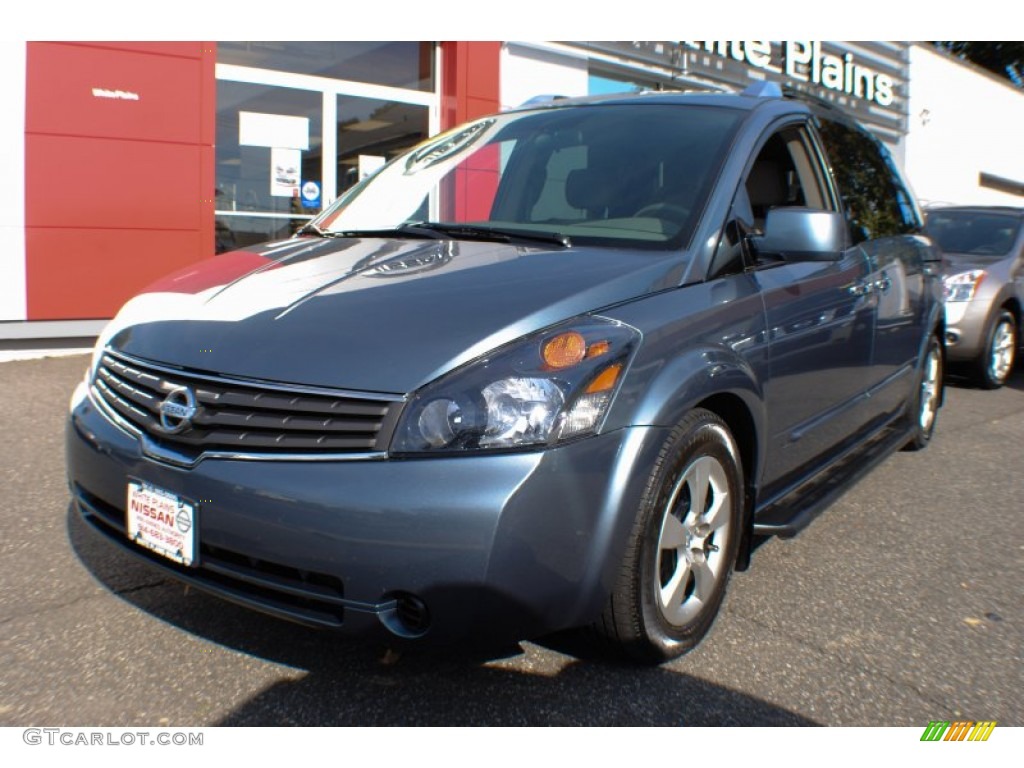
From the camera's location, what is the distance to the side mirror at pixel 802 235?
9.41 feet

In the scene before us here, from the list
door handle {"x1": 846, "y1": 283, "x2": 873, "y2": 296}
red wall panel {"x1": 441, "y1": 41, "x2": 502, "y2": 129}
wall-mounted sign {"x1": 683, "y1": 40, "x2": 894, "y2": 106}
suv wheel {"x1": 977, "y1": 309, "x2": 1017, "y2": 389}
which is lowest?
suv wheel {"x1": 977, "y1": 309, "x2": 1017, "y2": 389}

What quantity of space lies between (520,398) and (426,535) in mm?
381

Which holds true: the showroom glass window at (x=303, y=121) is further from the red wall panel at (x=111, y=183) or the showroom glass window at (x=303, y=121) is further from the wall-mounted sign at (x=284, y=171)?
the red wall panel at (x=111, y=183)

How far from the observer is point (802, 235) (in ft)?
9.44

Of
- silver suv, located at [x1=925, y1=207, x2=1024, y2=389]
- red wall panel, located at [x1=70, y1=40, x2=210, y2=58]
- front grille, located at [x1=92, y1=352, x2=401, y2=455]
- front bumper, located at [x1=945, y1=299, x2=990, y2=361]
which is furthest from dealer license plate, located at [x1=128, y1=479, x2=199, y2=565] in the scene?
front bumper, located at [x1=945, y1=299, x2=990, y2=361]

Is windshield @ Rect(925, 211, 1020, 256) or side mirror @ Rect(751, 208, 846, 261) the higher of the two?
windshield @ Rect(925, 211, 1020, 256)

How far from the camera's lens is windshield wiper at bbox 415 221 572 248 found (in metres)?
2.89

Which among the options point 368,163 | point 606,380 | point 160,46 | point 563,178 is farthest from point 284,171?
point 606,380

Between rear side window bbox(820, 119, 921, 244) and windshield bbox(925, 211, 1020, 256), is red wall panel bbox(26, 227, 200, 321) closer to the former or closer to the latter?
rear side window bbox(820, 119, 921, 244)

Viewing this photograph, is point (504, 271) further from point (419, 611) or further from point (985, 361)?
point (985, 361)

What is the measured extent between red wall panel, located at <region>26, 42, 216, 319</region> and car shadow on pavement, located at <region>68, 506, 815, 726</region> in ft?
17.4

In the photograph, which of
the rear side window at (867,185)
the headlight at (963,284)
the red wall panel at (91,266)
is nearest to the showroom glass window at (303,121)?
the red wall panel at (91,266)

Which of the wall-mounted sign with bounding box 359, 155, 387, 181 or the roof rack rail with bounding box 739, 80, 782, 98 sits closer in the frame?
the roof rack rail with bounding box 739, 80, 782, 98

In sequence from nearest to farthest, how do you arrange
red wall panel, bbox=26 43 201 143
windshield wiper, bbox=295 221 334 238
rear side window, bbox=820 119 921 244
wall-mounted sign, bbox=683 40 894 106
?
windshield wiper, bbox=295 221 334 238, rear side window, bbox=820 119 921 244, red wall panel, bbox=26 43 201 143, wall-mounted sign, bbox=683 40 894 106
